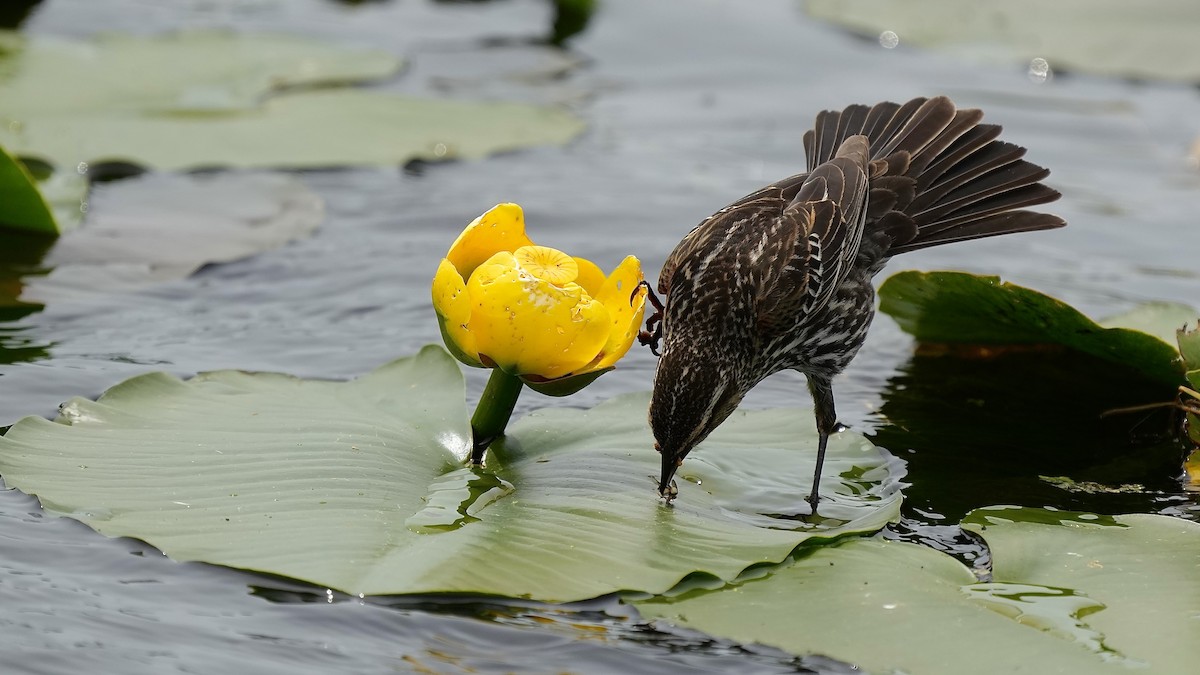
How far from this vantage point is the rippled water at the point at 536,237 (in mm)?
4266

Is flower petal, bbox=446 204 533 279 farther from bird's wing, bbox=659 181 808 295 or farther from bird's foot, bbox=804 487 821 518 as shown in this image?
bird's foot, bbox=804 487 821 518

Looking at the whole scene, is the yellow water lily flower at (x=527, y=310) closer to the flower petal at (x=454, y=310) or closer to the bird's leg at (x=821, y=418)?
the flower petal at (x=454, y=310)

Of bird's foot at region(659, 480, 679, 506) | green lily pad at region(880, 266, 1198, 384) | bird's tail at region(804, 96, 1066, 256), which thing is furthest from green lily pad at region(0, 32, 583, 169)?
bird's foot at region(659, 480, 679, 506)

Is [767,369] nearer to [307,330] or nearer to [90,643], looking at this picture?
[307,330]

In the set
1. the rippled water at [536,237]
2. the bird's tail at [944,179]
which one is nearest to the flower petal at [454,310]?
the rippled water at [536,237]

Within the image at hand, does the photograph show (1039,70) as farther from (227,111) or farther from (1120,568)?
(1120,568)

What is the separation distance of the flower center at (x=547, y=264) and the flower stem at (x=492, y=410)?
1.35 ft

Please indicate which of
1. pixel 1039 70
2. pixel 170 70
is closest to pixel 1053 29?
pixel 1039 70

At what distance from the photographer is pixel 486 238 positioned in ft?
16.3

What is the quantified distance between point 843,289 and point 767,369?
0.60 m

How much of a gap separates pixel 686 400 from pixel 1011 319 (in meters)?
2.02

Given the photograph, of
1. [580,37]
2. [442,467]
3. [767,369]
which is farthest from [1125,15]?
[442,467]

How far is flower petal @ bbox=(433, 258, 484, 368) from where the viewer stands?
4.62 meters

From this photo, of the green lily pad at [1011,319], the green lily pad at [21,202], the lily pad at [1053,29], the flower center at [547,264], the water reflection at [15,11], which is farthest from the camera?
the lily pad at [1053,29]
